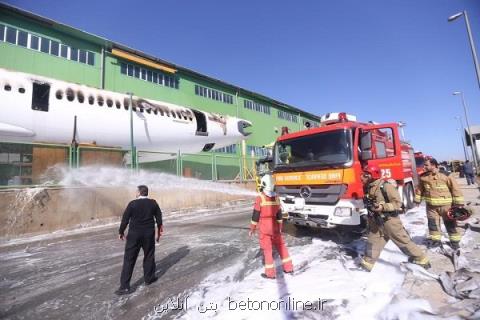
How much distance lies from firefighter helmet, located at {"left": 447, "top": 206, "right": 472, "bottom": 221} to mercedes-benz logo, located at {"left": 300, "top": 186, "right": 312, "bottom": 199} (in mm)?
2803

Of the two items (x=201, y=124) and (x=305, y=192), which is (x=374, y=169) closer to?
(x=305, y=192)

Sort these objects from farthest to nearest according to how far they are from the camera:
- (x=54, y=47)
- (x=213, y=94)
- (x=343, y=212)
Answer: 1. (x=213, y=94)
2. (x=54, y=47)
3. (x=343, y=212)

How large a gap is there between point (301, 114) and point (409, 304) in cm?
4423

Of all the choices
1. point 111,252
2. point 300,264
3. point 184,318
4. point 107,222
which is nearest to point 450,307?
point 300,264

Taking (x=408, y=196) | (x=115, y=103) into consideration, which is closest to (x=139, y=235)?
(x=408, y=196)

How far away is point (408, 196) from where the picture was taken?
1036cm

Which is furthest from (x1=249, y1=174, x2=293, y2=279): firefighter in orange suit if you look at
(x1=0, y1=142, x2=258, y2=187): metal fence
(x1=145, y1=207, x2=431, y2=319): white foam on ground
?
(x1=0, y1=142, x2=258, y2=187): metal fence

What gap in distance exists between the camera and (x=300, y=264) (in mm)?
5500

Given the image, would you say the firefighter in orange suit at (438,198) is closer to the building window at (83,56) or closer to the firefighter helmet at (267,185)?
the firefighter helmet at (267,185)

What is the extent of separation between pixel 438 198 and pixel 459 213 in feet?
1.46

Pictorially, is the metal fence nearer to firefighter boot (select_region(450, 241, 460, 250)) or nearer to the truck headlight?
the truck headlight

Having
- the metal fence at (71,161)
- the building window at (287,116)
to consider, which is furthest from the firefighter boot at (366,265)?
the building window at (287,116)

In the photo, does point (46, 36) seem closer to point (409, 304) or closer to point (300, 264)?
point (300, 264)

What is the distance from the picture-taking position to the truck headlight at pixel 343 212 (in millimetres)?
6160
